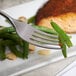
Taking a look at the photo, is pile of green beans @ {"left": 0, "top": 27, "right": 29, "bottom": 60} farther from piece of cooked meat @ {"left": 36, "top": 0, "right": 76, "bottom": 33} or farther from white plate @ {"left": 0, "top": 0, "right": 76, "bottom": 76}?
piece of cooked meat @ {"left": 36, "top": 0, "right": 76, "bottom": 33}

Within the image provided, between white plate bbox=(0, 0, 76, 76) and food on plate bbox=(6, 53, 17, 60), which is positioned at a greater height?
food on plate bbox=(6, 53, 17, 60)

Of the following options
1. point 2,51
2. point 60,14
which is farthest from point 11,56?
point 60,14

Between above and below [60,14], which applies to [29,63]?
below

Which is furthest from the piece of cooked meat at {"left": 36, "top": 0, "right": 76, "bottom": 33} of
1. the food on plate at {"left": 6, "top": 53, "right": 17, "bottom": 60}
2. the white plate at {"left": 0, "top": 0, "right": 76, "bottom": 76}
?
the food on plate at {"left": 6, "top": 53, "right": 17, "bottom": 60}

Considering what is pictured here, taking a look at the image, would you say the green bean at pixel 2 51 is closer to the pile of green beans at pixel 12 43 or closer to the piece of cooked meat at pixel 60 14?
the pile of green beans at pixel 12 43

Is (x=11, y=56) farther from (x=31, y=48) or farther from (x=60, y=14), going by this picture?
(x=60, y=14)
